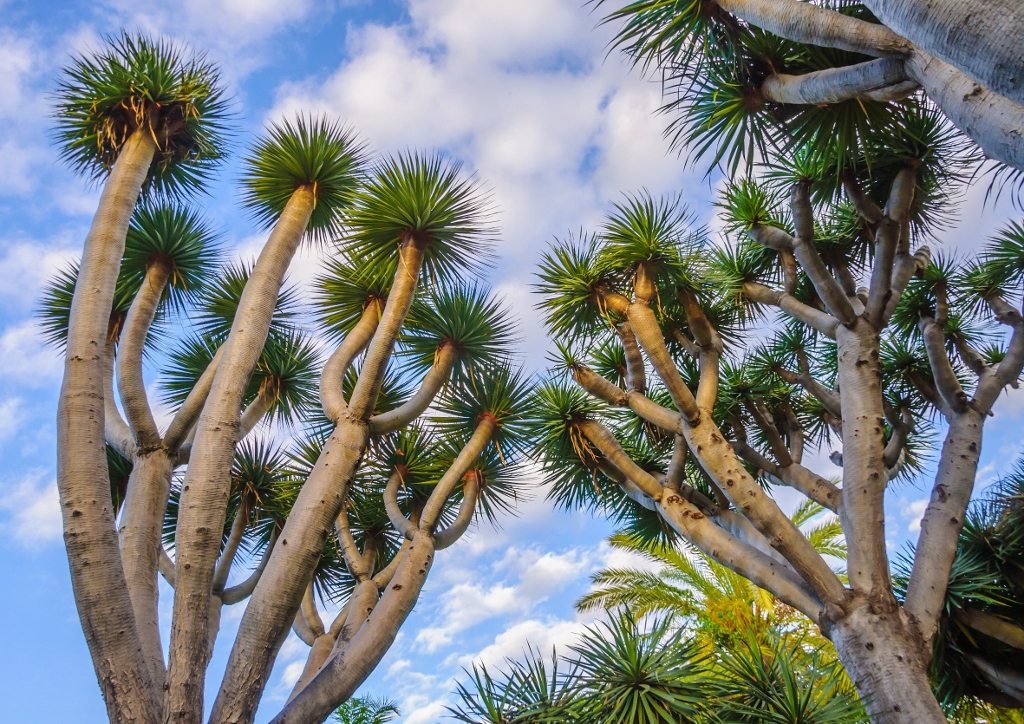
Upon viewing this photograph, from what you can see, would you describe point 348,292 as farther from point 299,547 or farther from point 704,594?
point 704,594

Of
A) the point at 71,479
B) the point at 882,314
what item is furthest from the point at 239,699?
the point at 882,314

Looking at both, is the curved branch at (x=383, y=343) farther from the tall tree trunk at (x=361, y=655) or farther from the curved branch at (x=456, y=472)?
the tall tree trunk at (x=361, y=655)

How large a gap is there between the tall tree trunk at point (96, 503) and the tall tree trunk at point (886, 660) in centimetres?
453

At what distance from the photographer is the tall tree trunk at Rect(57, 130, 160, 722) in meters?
4.17

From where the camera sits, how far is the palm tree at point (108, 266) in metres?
4.20

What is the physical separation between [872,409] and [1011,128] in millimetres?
3605

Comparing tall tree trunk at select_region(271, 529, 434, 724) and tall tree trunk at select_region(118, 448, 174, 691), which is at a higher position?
tall tree trunk at select_region(118, 448, 174, 691)

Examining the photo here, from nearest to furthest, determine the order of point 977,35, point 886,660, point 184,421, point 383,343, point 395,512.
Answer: point 977,35 → point 886,660 → point 383,343 → point 184,421 → point 395,512

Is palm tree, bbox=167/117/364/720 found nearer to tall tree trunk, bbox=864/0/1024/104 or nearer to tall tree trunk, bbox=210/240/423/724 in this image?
tall tree trunk, bbox=210/240/423/724

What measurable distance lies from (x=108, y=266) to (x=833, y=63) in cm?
569

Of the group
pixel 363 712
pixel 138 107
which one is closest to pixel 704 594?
pixel 363 712

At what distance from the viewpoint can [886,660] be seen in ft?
16.3

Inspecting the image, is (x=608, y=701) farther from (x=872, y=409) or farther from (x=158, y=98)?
(x=158, y=98)

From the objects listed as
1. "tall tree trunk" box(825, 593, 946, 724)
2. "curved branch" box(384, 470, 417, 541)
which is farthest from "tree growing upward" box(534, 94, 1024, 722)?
"curved branch" box(384, 470, 417, 541)
